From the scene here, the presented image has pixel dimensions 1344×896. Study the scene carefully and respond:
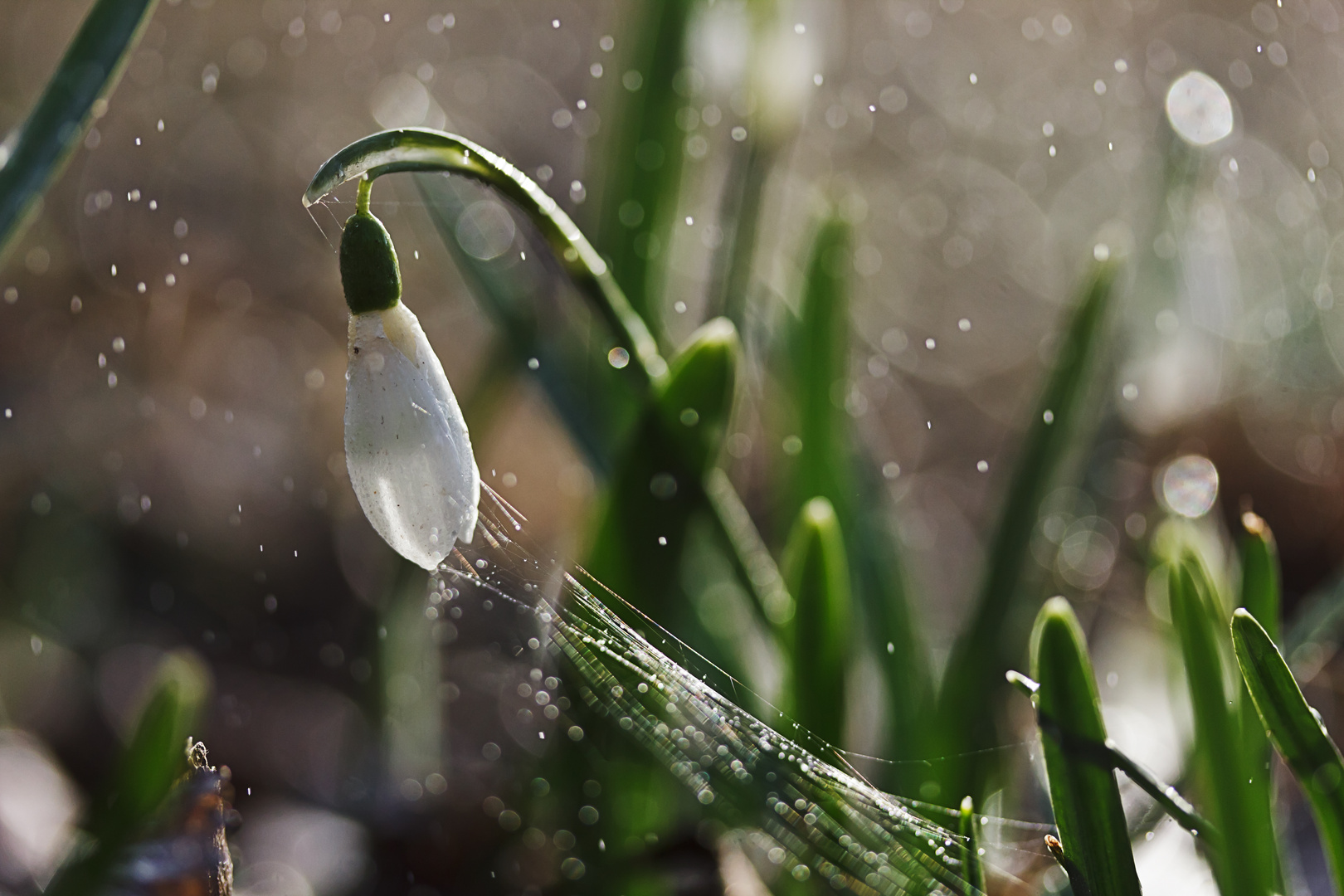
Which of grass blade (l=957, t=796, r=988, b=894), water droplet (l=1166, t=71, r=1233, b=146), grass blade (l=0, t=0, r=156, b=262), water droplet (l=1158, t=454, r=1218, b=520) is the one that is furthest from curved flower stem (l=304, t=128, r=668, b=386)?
water droplet (l=1166, t=71, r=1233, b=146)

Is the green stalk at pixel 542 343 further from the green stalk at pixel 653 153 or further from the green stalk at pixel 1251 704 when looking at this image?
the green stalk at pixel 1251 704

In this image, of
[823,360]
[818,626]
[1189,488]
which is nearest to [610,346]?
[823,360]

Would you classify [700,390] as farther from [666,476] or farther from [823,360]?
[823,360]

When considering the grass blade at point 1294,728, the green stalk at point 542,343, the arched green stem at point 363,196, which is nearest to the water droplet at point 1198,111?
the green stalk at point 542,343

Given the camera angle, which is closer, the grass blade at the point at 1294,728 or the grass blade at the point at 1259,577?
the grass blade at the point at 1294,728

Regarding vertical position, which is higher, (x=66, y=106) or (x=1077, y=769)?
(x=66, y=106)
